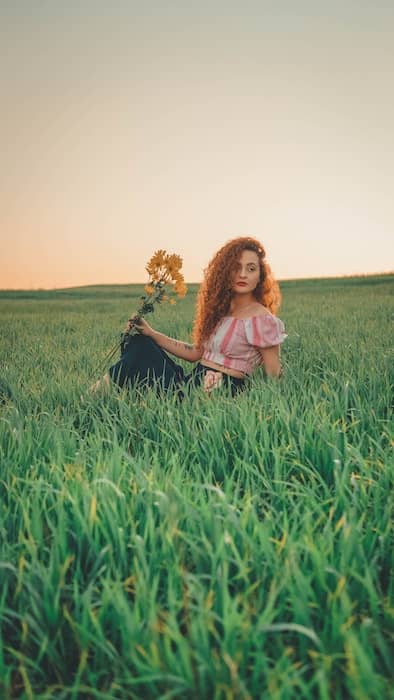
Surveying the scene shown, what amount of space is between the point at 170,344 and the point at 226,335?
0.44 metres

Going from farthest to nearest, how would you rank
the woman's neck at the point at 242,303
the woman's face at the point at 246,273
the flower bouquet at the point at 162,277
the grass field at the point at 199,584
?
1. the woman's neck at the point at 242,303
2. the woman's face at the point at 246,273
3. the flower bouquet at the point at 162,277
4. the grass field at the point at 199,584

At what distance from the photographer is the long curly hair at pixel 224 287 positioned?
3.77 metres

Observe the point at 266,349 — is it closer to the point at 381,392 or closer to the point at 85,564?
the point at 381,392

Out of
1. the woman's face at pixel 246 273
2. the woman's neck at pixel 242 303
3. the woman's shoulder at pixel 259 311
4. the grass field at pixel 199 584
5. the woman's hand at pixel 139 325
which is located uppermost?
the woman's face at pixel 246 273

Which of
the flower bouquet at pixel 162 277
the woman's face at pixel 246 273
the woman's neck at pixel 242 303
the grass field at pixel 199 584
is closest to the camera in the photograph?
the grass field at pixel 199 584

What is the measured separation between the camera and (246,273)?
12.2ft

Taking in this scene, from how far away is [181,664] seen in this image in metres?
1.02

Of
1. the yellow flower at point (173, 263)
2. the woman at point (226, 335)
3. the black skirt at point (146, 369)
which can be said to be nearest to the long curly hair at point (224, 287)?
the woman at point (226, 335)

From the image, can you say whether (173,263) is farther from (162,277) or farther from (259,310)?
(259,310)

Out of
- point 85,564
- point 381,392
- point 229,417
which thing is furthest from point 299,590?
point 381,392

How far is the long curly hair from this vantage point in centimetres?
377

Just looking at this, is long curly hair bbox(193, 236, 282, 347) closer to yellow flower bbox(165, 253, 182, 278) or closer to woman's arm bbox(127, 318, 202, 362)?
woman's arm bbox(127, 318, 202, 362)

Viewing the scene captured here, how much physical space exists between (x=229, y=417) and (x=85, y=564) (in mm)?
1174

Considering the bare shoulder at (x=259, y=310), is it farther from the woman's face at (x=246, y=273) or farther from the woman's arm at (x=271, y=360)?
the woman's arm at (x=271, y=360)
